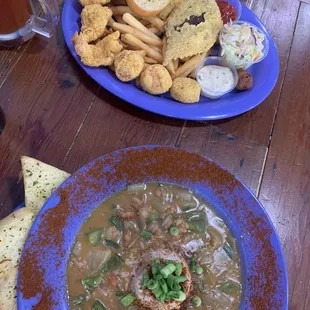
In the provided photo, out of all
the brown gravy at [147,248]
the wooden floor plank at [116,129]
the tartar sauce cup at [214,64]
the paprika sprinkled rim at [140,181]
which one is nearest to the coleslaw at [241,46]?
the tartar sauce cup at [214,64]

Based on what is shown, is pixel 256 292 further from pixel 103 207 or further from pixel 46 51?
pixel 46 51

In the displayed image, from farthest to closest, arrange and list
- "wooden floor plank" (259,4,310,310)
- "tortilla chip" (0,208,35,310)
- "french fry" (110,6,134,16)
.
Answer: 1. "french fry" (110,6,134,16)
2. "wooden floor plank" (259,4,310,310)
3. "tortilla chip" (0,208,35,310)

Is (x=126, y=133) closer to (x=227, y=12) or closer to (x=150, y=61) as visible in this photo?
(x=150, y=61)

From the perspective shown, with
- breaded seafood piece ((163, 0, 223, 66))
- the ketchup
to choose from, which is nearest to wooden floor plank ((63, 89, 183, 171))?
breaded seafood piece ((163, 0, 223, 66))

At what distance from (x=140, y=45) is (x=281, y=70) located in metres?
0.99

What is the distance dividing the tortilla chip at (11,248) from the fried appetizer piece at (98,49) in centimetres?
94

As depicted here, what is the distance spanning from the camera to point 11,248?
1714 mm

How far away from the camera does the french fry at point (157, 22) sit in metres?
2.43

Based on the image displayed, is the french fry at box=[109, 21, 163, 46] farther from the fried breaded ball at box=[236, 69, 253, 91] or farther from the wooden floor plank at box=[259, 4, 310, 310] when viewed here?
the wooden floor plank at box=[259, 4, 310, 310]

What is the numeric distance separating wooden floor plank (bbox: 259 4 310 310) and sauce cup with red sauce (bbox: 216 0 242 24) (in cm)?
48

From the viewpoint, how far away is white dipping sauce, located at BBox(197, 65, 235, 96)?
2.32 metres

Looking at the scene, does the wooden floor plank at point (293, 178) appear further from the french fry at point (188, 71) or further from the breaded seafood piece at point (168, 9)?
the breaded seafood piece at point (168, 9)

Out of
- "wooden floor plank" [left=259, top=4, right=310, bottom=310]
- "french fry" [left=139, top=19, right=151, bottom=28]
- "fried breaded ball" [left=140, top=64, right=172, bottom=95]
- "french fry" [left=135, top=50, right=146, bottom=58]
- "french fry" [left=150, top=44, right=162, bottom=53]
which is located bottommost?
"wooden floor plank" [left=259, top=4, right=310, bottom=310]

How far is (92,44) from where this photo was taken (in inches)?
92.8
